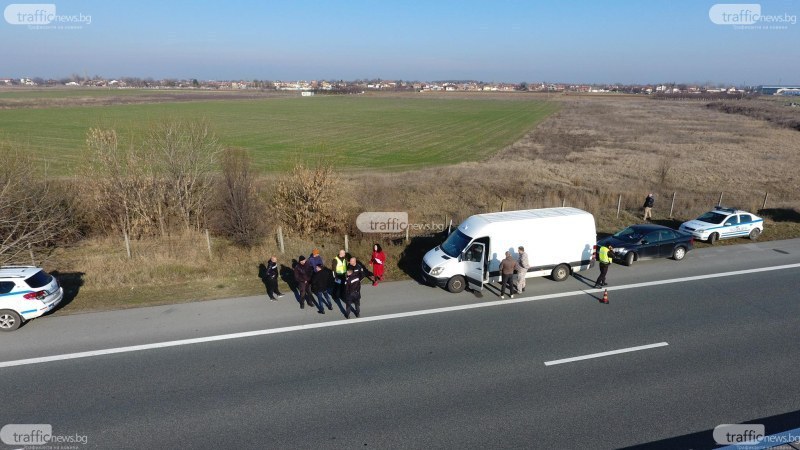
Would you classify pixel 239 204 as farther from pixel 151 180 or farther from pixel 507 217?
pixel 507 217

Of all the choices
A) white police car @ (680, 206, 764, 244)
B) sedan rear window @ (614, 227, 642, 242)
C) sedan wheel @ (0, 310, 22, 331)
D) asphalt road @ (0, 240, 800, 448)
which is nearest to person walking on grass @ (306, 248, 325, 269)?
asphalt road @ (0, 240, 800, 448)

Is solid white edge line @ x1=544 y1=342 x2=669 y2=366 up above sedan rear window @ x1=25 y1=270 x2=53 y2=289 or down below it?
below

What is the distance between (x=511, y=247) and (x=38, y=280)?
12.4 meters

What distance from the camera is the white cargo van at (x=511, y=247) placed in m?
13.3

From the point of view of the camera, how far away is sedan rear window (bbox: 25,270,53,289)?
1118 cm

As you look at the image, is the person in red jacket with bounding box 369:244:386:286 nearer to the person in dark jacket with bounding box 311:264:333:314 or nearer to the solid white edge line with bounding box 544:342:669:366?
the person in dark jacket with bounding box 311:264:333:314

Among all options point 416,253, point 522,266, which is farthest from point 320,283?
point 522,266

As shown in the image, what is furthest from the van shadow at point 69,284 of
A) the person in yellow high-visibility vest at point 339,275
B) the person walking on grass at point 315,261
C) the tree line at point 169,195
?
the person in yellow high-visibility vest at point 339,275

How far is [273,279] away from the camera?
12.5 metres

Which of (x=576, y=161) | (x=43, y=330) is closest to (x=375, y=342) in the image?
(x=43, y=330)

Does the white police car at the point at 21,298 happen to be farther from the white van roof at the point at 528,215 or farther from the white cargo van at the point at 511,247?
the white van roof at the point at 528,215

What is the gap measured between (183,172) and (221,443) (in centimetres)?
1423

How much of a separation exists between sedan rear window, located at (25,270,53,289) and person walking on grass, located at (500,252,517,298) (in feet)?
38.1

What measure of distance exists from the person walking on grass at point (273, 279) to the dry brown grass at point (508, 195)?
0.73m
